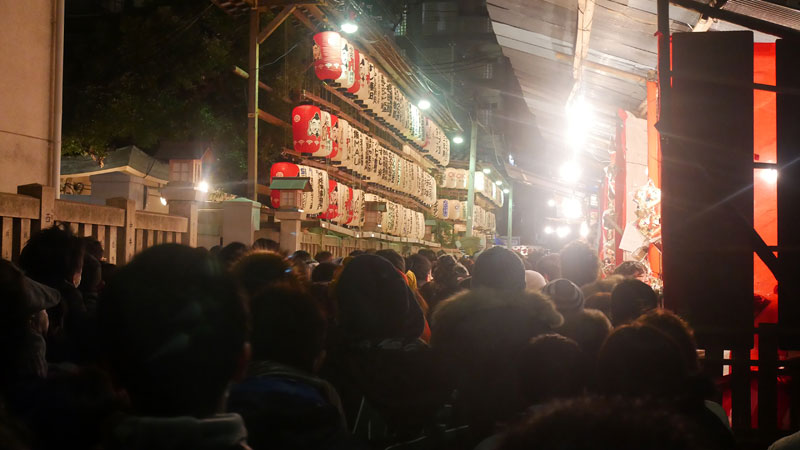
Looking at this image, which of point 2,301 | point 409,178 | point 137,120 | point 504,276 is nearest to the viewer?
point 2,301

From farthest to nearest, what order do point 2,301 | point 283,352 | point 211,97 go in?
point 211,97
point 283,352
point 2,301

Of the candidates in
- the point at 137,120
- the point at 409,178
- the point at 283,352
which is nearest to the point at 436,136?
the point at 409,178

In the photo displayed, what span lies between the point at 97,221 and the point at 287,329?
19.2 feet

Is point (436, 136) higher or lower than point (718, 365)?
higher

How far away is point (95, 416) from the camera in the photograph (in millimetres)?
2346

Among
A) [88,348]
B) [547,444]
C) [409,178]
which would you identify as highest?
[409,178]

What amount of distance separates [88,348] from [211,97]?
1803cm

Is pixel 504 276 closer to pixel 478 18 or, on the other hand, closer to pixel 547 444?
pixel 547 444

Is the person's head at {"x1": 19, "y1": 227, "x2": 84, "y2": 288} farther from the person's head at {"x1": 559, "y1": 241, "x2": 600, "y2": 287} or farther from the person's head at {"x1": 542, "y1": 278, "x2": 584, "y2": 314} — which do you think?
the person's head at {"x1": 559, "y1": 241, "x2": 600, "y2": 287}

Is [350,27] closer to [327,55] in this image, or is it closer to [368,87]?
[327,55]

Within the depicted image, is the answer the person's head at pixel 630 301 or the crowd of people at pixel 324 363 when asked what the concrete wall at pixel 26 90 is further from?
the person's head at pixel 630 301

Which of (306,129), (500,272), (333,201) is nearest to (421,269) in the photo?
(500,272)

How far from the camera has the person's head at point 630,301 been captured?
486 cm

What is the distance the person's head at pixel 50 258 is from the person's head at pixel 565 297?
320 centimetres
